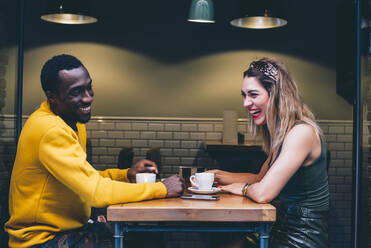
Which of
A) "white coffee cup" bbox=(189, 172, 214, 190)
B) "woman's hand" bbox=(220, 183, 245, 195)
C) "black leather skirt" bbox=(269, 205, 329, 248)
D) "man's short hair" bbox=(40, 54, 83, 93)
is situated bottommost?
"black leather skirt" bbox=(269, 205, 329, 248)

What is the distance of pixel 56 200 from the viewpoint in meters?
2.02

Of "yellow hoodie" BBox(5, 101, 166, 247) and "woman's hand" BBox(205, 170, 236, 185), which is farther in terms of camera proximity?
"woman's hand" BBox(205, 170, 236, 185)

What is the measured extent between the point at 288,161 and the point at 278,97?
44 centimetres

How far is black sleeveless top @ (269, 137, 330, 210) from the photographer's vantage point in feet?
7.15

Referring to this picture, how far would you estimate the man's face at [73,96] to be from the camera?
2.10m

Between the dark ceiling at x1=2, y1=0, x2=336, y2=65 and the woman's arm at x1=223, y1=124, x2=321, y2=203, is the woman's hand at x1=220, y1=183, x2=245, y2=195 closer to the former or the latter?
the woman's arm at x1=223, y1=124, x2=321, y2=203

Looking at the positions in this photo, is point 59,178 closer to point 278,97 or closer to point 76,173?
point 76,173

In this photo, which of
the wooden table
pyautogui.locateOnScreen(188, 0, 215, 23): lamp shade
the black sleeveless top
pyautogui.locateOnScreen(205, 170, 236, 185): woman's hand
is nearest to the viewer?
the wooden table

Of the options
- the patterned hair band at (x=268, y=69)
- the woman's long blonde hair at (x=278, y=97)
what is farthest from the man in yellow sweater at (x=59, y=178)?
the patterned hair band at (x=268, y=69)

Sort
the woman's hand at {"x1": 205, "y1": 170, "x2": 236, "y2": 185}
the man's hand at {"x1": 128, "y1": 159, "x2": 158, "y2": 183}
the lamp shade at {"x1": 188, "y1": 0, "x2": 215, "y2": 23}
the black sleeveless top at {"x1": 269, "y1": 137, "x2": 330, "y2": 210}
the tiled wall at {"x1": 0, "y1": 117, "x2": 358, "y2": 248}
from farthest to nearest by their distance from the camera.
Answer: the tiled wall at {"x1": 0, "y1": 117, "x2": 358, "y2": 248}
the lamp shade at {"x1": 188, "y1": 0, "x2": 215, "y2": 23}
the woman's hand at {"x1": 205, "y1": 170, "x2": 236, "y2": 185}
the man's hand at {"x1": 128, "y1": 159, "x2": 158, "y2": 183}
the black sleeveless top at {"x1": 269, "y1": 137, "x2": 330, "y2": 210}

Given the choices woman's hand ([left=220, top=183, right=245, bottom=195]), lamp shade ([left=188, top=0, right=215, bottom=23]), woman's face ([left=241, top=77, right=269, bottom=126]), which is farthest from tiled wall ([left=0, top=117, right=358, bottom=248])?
woman's hand ([left=220, top=183, right=245, bottom=195])

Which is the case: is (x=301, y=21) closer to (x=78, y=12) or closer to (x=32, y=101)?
(x=78, y=12)

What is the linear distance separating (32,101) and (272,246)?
490 centimetres

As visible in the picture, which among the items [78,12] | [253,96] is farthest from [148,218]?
[78,12]
